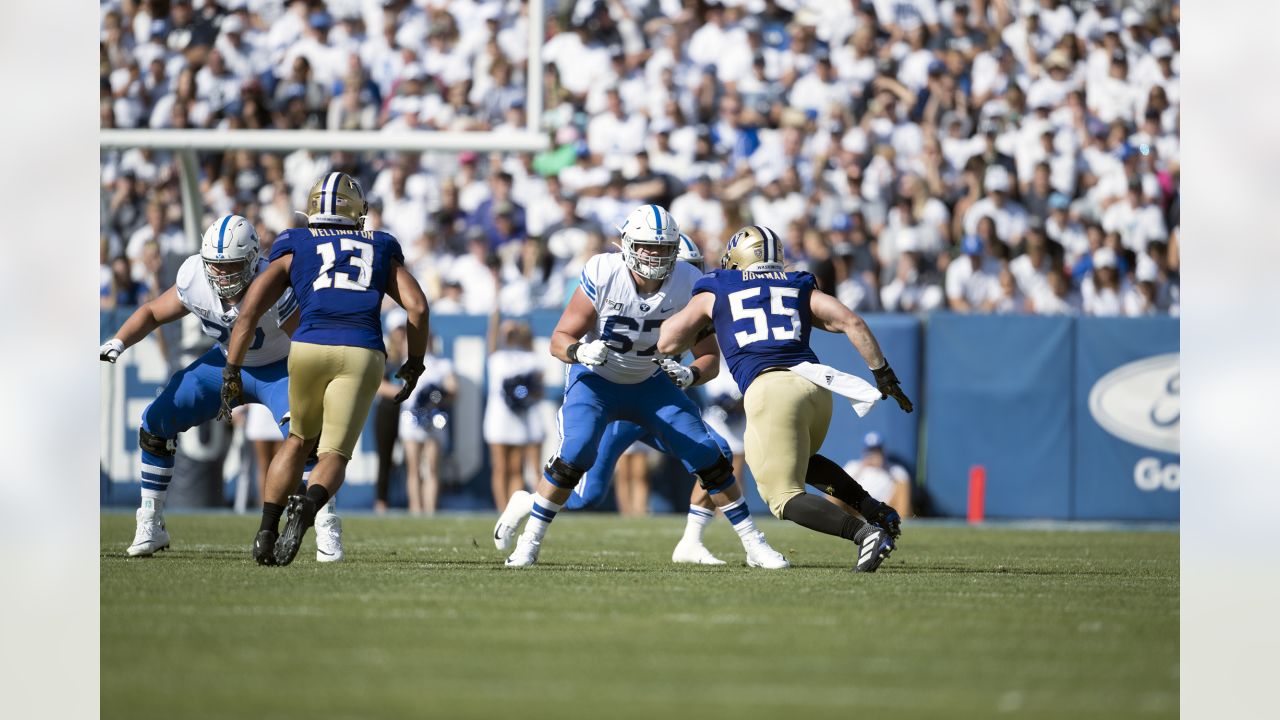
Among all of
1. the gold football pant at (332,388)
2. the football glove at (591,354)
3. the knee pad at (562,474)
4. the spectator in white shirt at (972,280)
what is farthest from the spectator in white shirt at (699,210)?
the gold football pant at (332,388)

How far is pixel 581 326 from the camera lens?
289 inches

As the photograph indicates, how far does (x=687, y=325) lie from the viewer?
23.0 feet

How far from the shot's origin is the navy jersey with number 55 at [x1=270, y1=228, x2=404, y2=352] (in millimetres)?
6871

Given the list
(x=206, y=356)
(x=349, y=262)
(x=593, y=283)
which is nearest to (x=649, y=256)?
(x=593, y=283)

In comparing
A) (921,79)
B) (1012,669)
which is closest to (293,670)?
Answer: (1012,669)

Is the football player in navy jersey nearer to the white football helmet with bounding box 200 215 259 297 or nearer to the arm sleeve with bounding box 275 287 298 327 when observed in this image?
the arm sleeve with bounding box 275 287 298 327

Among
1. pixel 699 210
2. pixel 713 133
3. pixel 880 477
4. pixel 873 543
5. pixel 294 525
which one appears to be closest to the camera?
pixel 294 525

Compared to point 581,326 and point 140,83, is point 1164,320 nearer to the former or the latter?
point 581,326

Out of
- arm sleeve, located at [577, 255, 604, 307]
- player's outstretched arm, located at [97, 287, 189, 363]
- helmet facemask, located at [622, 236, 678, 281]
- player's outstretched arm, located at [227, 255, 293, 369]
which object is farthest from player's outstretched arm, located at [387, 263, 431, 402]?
player's outstretched arm, located at [97, 287, 189, 363]

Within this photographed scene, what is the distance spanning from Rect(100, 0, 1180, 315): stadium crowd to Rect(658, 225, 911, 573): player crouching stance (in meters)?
5.74

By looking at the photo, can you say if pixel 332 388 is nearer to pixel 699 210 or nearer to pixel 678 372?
pixel 678 372

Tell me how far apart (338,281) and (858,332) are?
2.28m
